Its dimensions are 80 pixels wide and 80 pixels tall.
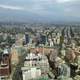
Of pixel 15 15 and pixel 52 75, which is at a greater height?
pixel 15 15

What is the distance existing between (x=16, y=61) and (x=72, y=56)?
0.77 metres

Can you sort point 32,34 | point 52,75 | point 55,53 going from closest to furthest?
point 52,75 → point 55,53 → point 32,34

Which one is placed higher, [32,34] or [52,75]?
[32,34]

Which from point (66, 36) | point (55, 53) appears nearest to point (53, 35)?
point (66, 36)

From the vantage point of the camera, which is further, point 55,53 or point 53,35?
point 53,35

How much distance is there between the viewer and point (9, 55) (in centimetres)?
353

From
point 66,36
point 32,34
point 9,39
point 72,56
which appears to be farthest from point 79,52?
point 9,39

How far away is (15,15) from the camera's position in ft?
12.9

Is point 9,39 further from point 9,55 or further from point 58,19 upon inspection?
point 58,19

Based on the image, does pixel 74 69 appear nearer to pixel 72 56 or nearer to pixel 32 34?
pixel 72 56

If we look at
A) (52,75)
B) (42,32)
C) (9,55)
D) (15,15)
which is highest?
(15,15)

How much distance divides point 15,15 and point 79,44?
1.02m

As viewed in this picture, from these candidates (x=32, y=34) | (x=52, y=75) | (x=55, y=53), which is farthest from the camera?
(x=32, y=34)

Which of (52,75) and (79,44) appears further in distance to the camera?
(79,44)
